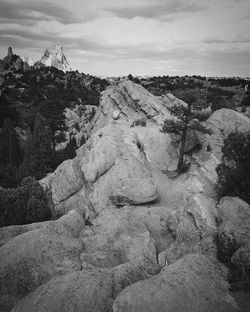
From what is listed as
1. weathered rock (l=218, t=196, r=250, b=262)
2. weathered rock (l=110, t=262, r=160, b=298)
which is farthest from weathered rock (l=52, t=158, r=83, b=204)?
weathered rock (l=218, t=196, r=250, b=262)

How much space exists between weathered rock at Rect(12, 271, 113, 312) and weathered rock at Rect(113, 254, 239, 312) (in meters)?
0.98

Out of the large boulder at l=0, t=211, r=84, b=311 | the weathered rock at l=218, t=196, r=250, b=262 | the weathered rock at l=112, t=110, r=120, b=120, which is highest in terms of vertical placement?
the weathered rock at l=112, t=110, r=120, b=120

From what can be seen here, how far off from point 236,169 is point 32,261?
65.4 ft

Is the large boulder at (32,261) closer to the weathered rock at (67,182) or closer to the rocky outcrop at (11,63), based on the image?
the weathered rock at (67,182)

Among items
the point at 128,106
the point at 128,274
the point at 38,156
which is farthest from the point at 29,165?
the point at 128,274

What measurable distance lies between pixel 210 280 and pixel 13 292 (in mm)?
10771

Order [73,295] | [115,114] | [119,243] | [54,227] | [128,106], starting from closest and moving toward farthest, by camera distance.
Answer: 1. [73,295]
2. [119,243]
3. [54,227]
4. [115,114]
5. [128,106]

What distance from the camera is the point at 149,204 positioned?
27.2 m

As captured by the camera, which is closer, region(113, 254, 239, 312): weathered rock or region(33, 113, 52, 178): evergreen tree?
region(113, 254, 239, 312): weathered rock

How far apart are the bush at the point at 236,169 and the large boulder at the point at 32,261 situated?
50.7 feet

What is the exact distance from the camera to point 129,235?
20.3 metres

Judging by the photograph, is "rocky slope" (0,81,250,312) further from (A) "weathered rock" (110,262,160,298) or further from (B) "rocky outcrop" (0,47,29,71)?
(B) "rocky outcrop" (0,47,29,71)

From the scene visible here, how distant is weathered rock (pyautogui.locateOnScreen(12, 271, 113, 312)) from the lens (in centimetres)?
1160

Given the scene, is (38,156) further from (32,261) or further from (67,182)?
(32,261)
